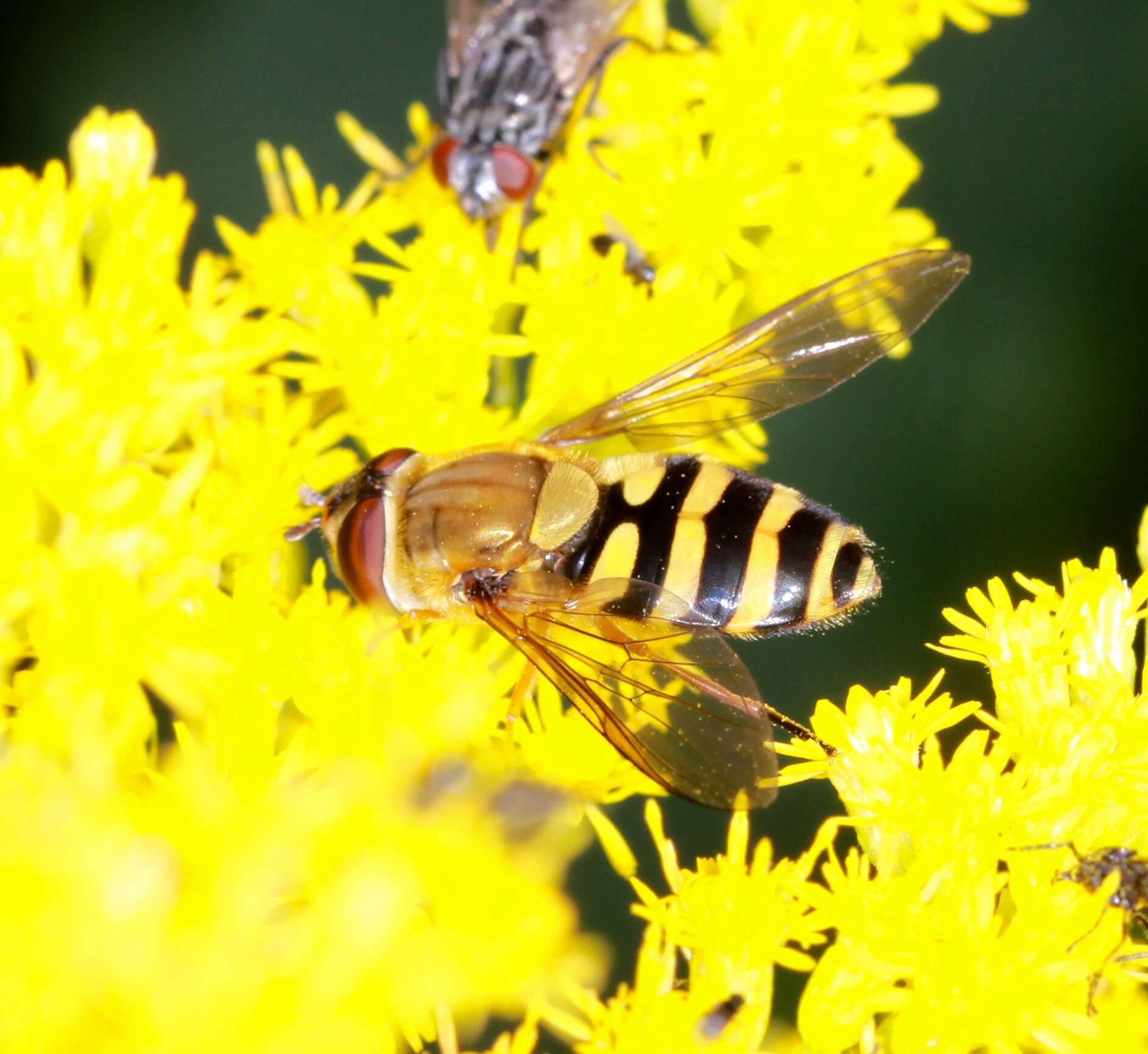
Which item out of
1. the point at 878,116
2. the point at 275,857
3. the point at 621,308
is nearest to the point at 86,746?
the point at 275,857

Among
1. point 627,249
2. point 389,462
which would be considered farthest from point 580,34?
point 389,462

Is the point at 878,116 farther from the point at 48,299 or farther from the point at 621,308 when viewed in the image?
the point at 48,299

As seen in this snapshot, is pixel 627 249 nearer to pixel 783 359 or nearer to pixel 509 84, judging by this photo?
pixel 783 359

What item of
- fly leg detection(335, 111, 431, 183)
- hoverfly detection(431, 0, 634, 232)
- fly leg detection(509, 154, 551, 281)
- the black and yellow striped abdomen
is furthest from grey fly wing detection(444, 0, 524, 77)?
the black and yellow striped abdomen

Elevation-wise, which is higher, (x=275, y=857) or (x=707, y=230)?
(x=707, y=230)

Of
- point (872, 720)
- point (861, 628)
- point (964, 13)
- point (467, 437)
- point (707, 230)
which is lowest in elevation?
point (861, 628)
